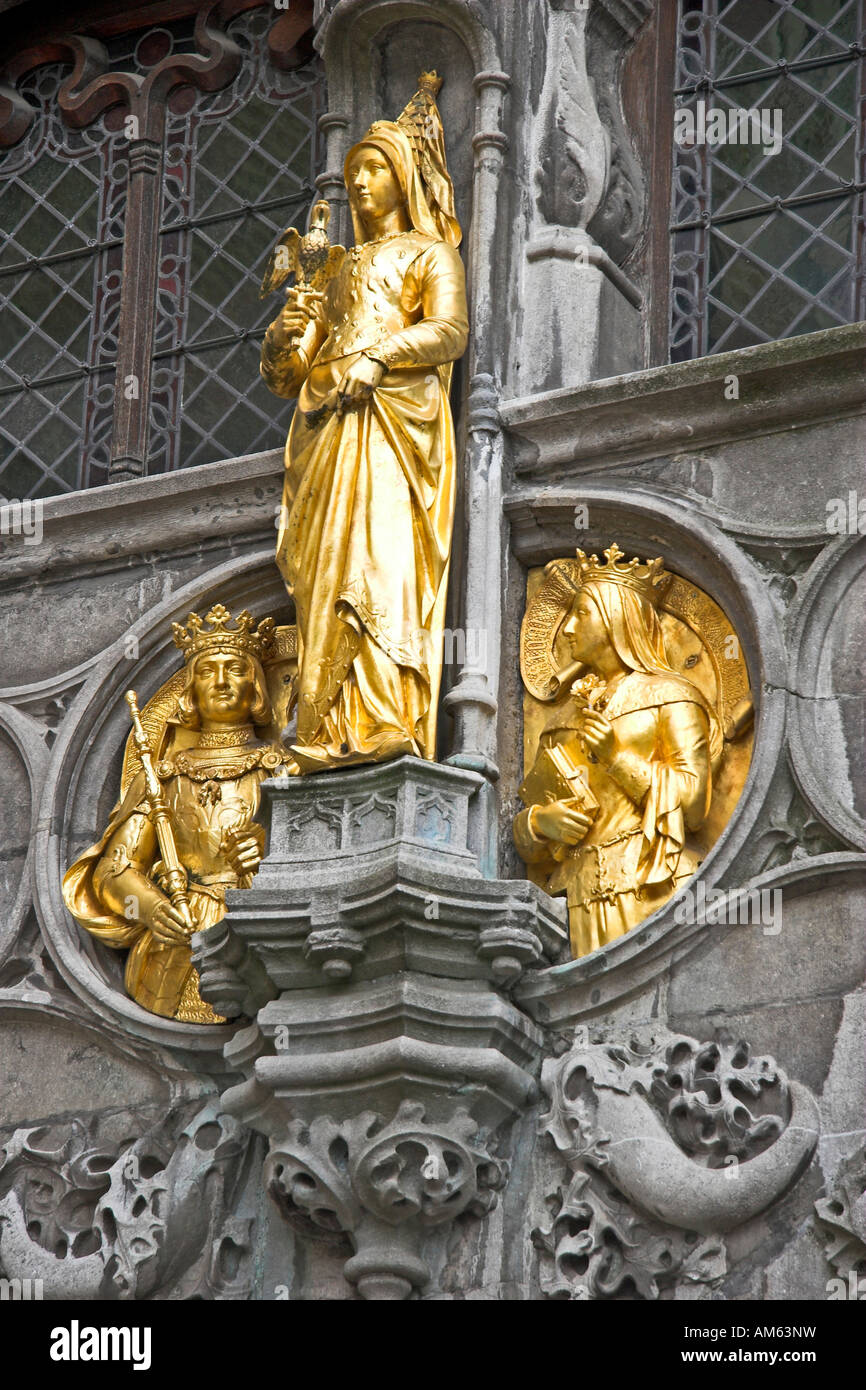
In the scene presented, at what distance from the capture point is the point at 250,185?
10508 millimetres

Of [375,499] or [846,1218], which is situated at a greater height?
[375,499]

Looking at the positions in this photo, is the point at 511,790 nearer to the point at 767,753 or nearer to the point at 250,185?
the point at 767,753

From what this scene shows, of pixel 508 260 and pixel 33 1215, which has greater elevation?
pixel 508 260

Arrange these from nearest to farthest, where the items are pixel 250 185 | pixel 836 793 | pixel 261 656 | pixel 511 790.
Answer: pixel 836 793
pixel 511 790
pixel 261 656
pixel 250 185

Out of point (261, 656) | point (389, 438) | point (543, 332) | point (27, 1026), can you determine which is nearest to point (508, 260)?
point (543, 332)

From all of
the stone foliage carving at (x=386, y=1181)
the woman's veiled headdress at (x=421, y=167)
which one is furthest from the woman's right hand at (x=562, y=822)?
the woman's veiled headdress at (x=421, y=167)

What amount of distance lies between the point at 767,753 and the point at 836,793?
0.26 meters

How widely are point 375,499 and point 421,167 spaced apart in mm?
1388

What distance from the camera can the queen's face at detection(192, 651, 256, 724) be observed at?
9.11 metres

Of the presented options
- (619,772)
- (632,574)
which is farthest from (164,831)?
(632,574)

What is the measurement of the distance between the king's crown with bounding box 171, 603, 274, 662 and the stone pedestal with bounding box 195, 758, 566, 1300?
1.17m

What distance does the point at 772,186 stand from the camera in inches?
375

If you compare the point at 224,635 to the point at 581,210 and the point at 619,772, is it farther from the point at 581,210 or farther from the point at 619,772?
the point at 581,210

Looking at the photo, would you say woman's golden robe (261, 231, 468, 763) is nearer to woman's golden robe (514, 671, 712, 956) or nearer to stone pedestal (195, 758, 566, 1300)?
stone pedestal (195, 758, 566, 1300)
